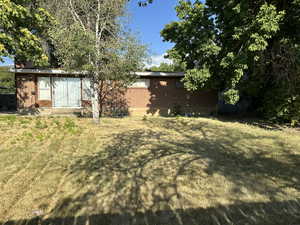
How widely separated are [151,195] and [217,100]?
11.3 meters

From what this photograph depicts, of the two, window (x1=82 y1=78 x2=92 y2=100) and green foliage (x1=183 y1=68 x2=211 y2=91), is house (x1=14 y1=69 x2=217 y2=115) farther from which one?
green foliage (x1=183 y1=68 x2=211 y2=91)

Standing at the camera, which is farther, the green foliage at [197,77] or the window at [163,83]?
the window at [163,83]

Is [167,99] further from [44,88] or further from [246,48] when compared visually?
[44,88]

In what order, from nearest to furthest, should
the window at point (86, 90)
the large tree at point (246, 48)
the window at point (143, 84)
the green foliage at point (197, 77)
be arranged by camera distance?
the large tree at point (246, 48) < the green foliage at point (197, 77) < the window at point (86, 90) < the window at point (143, 84)

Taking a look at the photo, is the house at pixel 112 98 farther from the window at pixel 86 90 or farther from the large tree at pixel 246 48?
the large tree at pixel 246 48

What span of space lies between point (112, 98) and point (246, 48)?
759 centimetres

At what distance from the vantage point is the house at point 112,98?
10.5m

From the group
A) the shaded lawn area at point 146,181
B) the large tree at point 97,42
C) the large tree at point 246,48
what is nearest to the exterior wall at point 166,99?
the large tree at point 246,48

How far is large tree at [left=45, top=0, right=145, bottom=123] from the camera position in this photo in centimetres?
677

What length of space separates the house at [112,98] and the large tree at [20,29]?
2.13 metres

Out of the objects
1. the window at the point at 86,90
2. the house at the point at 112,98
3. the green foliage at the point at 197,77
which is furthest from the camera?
the window at the point at 86,90

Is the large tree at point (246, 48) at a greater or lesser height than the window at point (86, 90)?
greater

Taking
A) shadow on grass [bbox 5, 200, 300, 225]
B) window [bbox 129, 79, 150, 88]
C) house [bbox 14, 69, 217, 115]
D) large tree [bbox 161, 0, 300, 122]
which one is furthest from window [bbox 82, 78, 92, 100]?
shadow on grass [bbox 5, 200, 300, 225]

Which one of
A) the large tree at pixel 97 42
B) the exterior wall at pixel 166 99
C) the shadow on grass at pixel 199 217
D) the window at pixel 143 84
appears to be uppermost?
the large tree at pixel 97 42
